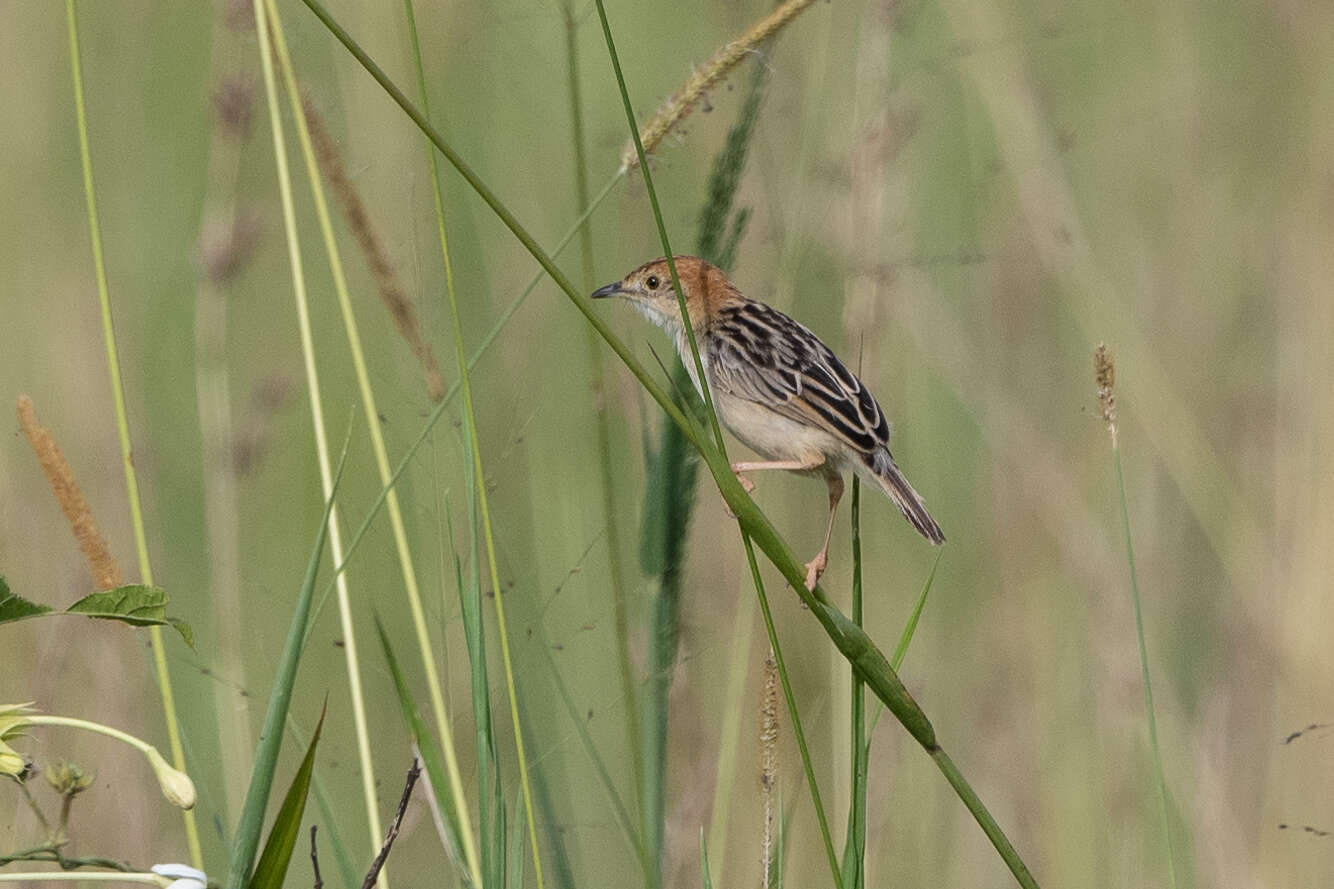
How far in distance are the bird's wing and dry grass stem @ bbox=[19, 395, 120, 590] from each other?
199cm

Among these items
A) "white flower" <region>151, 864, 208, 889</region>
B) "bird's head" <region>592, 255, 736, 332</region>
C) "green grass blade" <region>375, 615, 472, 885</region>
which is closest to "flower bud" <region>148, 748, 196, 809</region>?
"white flower" <region>151, 864, 208, 889</region>

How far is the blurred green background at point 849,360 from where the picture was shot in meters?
3.82

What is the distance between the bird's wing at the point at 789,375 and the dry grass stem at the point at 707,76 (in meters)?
1.48

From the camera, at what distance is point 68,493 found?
1.84 meters

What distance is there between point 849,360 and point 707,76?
71.7 inches

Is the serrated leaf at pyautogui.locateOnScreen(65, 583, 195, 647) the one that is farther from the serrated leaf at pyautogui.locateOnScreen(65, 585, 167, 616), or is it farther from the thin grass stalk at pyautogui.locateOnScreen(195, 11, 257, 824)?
the thin grass stalk at pyautogui.locateOnScreen(195, 11, 257, 824)

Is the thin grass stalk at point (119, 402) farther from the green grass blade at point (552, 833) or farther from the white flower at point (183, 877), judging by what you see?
the white flower at point (183, 877)

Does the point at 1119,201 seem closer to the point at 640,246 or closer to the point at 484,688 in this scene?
the point at 640,246

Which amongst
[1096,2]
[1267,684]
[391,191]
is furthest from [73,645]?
[1096,2]

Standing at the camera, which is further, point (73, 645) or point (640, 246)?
point (640, 246)

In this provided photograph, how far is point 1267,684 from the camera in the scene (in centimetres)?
444

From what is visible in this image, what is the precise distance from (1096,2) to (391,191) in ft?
10.4

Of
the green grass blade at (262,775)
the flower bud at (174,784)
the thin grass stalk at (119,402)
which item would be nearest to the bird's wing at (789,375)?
the thin grass stalk at (119,402)

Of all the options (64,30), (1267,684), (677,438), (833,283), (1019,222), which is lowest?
(1267,684)
